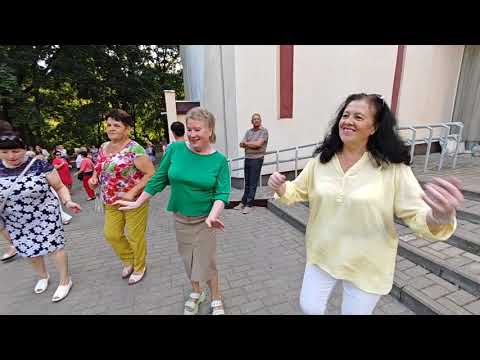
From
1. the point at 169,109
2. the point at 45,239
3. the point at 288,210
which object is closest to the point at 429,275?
the point at 288,210

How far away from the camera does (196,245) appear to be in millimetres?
2059

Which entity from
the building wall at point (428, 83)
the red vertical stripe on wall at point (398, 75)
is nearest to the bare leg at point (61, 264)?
the building wall at point (428, 83)

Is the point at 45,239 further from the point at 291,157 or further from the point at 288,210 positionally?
the point at 291,157

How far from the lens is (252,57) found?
577 cm

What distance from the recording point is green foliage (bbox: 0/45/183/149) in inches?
387

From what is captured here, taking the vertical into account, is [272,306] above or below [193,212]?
below

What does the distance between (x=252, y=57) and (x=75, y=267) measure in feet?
17.7

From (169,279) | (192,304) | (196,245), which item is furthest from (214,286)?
(169,279)

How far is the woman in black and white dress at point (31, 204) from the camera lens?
84.4 inches

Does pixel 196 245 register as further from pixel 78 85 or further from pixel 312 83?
pixel 78 85

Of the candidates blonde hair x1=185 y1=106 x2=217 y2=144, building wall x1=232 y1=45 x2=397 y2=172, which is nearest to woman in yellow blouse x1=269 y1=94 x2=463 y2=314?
blonde hair x1=185 y1=106 x2=217 y2=144

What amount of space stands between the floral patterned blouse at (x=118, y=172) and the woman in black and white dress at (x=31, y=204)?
329mm

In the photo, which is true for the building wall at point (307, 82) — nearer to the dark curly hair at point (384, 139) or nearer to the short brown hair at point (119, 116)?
the short brown hair at point (119, 116)

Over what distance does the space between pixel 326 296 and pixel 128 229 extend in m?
1.98
